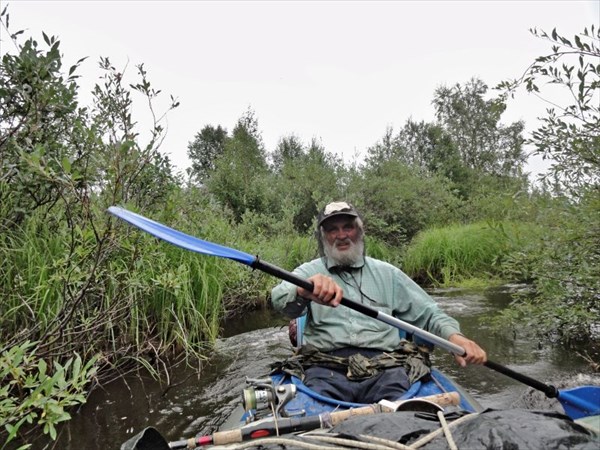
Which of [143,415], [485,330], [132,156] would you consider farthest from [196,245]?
[485,330]

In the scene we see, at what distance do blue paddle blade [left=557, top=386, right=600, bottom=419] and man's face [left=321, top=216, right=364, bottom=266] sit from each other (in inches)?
69.2

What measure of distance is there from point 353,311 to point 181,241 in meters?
→ 1.49

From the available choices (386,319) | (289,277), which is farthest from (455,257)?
(289,277)

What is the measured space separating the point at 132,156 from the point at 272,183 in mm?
11404

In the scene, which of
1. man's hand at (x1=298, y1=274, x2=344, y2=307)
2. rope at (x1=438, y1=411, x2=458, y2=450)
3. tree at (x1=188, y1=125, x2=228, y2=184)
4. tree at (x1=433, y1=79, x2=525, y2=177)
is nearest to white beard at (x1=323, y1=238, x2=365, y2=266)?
man's hand at (x1=298, y1=274, x2=344, y2=307)

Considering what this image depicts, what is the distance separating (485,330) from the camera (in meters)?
6.30

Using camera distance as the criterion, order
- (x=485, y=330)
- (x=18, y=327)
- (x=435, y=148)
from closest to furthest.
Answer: (x=18, y=327), (x=485, y=330), (x=435, y=148)

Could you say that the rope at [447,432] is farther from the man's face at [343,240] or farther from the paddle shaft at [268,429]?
the man's face at [343,240]

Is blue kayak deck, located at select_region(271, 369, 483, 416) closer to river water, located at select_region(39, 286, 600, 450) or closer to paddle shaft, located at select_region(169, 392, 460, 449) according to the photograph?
paddle shaft, located at select_region(169, 392, 460, 449)

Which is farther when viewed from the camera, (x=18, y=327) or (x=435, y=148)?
(x=435, y=148)

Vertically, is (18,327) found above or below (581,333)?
above

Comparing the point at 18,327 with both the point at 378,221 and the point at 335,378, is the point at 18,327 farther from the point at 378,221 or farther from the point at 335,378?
the point at 378,221

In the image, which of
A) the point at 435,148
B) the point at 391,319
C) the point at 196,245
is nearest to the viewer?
the point at 196,245

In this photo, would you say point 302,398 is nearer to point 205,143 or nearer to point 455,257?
point 455,257
